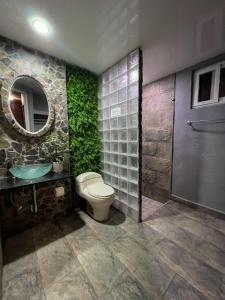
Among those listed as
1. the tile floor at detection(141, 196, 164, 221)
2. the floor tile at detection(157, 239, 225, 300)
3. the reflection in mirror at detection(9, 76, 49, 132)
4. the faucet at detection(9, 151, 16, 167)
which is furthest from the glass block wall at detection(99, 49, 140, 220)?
the faucet at detection(9, 151, 16, 167)

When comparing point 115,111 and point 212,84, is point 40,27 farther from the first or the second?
point 212,84

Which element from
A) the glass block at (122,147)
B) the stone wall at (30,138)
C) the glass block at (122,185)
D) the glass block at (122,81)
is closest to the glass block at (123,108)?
the glass block at (122,81)

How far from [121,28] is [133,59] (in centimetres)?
42

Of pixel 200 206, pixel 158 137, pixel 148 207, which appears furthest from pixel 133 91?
pixel 200 206

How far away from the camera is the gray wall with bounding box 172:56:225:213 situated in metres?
1.94

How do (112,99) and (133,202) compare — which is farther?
(112,99)

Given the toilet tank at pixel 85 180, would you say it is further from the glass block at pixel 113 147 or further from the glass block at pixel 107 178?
the glass block at pixel 113 147

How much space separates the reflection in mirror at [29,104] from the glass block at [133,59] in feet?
4.15

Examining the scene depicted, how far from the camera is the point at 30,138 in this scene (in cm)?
184

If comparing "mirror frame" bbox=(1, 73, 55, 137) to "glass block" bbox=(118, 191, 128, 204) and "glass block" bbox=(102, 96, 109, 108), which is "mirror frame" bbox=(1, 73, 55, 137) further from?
"glass block" bbox=(118, 191, 128, 204)

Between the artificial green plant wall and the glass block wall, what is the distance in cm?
14

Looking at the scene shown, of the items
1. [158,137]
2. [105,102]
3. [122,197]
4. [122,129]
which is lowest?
[122,197]

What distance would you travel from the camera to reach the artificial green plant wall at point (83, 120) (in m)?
2.18

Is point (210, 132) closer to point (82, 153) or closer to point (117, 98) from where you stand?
point (117, 98)
